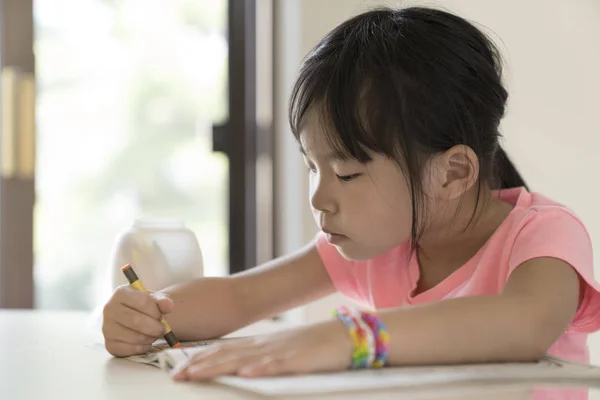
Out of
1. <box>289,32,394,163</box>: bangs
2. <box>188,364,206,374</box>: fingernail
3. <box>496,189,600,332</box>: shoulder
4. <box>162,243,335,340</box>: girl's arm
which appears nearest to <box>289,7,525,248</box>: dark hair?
<box>289,32,394,163</box>: bangs

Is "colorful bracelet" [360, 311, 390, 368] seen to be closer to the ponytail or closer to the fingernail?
the fingernail

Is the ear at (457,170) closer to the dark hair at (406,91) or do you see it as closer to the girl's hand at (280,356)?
the dark hair at (406,91)

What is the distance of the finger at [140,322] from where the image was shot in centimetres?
83

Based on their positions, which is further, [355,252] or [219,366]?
[355,252]

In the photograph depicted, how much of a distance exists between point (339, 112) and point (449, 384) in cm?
35

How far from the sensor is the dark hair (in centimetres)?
87

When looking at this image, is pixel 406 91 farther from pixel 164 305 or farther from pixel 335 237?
pixel 164 305

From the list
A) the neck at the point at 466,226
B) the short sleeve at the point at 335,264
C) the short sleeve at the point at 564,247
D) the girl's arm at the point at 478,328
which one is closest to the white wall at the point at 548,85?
the short sleeve at the point at 335,264

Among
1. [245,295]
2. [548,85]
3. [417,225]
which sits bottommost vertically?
[245,295]

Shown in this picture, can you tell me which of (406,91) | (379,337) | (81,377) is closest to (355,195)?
(406,91)

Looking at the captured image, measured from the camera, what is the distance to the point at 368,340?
69 centimetres

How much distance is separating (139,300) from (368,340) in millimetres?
285

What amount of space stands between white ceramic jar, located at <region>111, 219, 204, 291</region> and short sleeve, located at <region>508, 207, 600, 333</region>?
0.43 m

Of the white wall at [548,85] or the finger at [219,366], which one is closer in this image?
the finger at [219,366]
